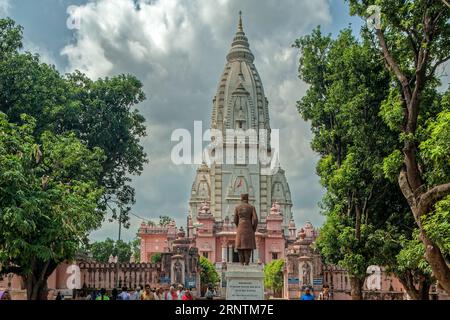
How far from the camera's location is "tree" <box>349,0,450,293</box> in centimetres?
1232

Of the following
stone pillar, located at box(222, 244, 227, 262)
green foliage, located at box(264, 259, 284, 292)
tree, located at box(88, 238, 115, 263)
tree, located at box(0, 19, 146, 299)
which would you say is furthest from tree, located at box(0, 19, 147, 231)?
tree, located at box(88, 238, 115, 263)

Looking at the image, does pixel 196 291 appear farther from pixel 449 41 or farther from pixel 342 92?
pixel 449 41

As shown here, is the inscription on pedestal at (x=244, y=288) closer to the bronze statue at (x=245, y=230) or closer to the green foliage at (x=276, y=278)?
the bronze statue at (x=245, y=230)

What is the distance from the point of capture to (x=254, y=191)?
5738cm

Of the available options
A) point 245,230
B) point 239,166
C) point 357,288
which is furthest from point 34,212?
point 239,166

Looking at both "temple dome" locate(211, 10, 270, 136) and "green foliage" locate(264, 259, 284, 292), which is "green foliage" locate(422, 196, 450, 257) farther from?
"temple dome" locate(211, 10, 270, 136)

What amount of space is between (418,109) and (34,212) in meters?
10.5

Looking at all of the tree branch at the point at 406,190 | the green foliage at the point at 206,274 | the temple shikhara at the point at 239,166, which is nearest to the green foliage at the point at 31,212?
the tree branch at the point at 406,190

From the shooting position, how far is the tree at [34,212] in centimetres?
1327

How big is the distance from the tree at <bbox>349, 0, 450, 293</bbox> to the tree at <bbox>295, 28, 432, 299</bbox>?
1838 millimetres

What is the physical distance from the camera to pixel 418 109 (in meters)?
13.7

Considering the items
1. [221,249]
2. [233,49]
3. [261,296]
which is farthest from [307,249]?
[233,49]

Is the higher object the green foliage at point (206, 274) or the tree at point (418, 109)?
the tree at point (418, 109)

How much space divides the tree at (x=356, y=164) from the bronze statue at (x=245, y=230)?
3.68m
